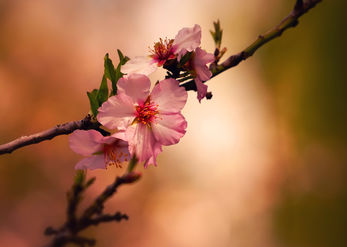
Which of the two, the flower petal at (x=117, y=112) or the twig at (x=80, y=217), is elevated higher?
the flower petal at (x=117, y=112)

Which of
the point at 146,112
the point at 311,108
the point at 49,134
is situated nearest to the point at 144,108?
the point at 146,112

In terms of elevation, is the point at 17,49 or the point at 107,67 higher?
the point at 17,49

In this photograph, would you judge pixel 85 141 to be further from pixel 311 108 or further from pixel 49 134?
pixel 311 108

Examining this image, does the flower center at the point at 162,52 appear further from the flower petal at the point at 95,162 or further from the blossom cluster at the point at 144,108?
the flower petal at the point at 95,162

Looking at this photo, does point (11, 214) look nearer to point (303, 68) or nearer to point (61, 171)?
point (61, 171)

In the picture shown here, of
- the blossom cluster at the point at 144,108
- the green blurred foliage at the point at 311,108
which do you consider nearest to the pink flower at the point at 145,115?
the blossom cluster at the point at 144,108

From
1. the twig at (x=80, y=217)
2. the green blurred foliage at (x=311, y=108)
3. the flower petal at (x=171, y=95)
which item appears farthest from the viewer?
the green blurred foliage at (x=311, y=108)

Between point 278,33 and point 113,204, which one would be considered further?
point 113,204

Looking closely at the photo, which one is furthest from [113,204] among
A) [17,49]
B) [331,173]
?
[331,173]
